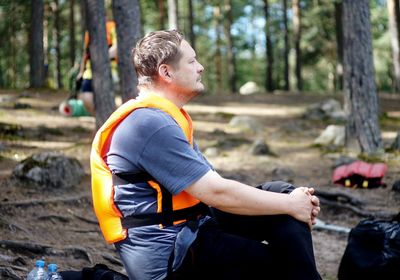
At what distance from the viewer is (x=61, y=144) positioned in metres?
11.5

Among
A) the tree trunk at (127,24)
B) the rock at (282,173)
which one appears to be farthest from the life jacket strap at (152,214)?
the rock at (282,173)

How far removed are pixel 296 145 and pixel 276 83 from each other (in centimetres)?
2886

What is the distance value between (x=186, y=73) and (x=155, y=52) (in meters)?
0.19

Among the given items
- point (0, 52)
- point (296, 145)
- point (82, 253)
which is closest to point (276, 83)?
point (0, 52)

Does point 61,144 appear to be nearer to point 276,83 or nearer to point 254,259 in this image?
point 254,259

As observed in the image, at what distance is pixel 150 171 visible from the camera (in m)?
2.97

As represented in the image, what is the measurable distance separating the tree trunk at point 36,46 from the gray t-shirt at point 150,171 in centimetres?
1752

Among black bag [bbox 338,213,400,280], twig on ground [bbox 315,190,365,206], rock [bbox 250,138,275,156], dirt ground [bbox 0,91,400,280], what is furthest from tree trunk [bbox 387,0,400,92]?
black bag [bbox 338,213,400,280]

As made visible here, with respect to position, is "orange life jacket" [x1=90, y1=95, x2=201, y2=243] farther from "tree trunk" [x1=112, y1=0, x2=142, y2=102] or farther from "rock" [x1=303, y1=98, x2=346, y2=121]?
"rock" [x1=303, y1=98, x2=346, y2=121]

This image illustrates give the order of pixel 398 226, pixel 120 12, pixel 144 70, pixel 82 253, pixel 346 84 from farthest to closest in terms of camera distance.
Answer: pixel 346 84 → pixel 120 12 → pixel 82 253 → pixel 398 226 → pixel 144 70

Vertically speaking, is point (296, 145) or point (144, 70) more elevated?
point (144, 70)

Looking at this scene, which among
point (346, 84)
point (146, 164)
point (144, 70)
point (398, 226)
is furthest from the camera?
point (346, 84)

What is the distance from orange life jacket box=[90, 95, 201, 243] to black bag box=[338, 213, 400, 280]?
83.1 inches

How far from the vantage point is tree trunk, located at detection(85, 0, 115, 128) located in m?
10.2
